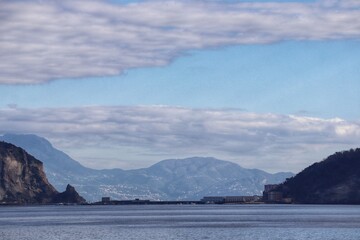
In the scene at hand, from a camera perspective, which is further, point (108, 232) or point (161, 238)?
point (108, 232)

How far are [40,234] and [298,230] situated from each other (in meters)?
52.9

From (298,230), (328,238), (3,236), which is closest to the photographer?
(328,238)

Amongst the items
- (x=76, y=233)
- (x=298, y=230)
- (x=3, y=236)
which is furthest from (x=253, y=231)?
(x=3, y=236)

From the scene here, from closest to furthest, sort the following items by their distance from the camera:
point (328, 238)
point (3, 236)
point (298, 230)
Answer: point (328, 238), point (3, 236), point (298, 230)

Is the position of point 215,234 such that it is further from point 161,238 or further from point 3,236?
point 3,236

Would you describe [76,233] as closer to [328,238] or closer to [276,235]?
[276,235]

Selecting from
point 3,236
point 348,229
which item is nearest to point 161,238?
point 3,236

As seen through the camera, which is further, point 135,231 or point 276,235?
point 135,231

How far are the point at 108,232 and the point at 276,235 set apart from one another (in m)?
36.5

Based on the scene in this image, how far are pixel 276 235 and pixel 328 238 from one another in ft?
38.5

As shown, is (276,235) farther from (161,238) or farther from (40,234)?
(40,234)

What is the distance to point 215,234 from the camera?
168375 mm

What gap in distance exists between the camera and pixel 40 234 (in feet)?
570

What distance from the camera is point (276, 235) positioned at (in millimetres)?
161625
